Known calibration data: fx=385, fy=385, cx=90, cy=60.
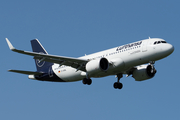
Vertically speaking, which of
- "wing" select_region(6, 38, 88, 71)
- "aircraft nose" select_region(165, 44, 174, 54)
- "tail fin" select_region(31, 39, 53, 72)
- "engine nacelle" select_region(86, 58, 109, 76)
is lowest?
"engine nacelle" select_region(86, 58, 109, 76)

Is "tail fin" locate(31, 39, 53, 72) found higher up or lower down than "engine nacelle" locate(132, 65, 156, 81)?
higher up

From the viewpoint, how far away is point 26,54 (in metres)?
42.0

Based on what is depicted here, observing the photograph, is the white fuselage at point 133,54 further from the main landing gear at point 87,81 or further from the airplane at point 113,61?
the main landing gear at point 87,81

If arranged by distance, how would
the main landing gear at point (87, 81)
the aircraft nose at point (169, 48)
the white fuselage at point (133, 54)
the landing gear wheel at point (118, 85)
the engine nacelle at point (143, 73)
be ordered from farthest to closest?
the landing gear wheel at point (118, 85)
the engine nacelle at point (143, 73)
the main landing gear at point (87, 81)
the white fuselage at point (133, 54)
the aircraft nose at point (169, 48)

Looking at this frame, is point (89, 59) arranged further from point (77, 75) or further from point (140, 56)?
point (140, 56)

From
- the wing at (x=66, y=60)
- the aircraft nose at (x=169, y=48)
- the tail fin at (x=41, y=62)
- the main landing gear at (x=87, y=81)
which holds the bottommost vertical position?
the main landing gear at (x=87, y=81)

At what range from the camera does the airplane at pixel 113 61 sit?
43.2m

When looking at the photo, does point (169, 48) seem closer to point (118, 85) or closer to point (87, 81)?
point (118, 85)

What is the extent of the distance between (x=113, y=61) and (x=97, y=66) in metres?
1.93

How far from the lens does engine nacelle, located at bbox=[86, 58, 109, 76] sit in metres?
44.3

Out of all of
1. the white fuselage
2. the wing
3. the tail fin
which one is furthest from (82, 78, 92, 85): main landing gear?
the tail fin

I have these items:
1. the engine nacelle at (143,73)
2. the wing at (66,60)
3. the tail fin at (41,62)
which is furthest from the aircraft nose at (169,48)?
the tail fin at (41,62)

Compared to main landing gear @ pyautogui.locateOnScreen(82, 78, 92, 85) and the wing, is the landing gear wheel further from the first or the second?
the wing

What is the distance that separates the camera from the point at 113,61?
145 feet
